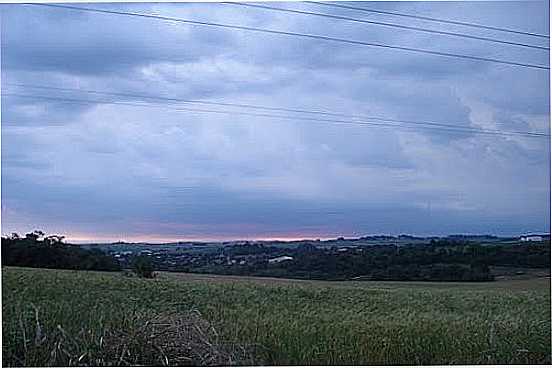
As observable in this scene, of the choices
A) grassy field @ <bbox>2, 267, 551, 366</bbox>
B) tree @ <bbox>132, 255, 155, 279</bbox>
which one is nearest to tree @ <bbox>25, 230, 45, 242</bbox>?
grassy field @ <bbox>2, 267, 551, 366</bbox>

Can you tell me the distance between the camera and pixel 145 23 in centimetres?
1051

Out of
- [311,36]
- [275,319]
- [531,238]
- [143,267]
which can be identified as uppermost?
[311,36]

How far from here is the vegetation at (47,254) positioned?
1060 centimetres

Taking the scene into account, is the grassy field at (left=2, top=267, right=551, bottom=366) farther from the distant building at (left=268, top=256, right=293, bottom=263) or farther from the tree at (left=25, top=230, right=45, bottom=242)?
the tree at (left=25, top=230, right=45, bottom=242)

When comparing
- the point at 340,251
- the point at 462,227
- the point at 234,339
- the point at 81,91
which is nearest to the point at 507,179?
the point at 462,227

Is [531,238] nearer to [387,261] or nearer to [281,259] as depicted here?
[387,261]

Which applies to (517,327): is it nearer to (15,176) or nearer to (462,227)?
(462,227)

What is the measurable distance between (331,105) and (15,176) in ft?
7.18

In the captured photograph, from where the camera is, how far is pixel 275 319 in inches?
426

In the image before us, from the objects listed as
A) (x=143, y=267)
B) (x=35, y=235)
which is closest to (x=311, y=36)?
(x=143, y=267)

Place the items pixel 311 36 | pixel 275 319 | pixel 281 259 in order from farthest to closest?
pixel 275 319
pixel 281 259
pixel 311 36

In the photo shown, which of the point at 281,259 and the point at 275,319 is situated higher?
the point at 281,259

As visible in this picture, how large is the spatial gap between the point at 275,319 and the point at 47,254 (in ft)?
5.33

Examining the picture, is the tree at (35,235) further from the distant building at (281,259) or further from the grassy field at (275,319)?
the distant building at (281,259)
